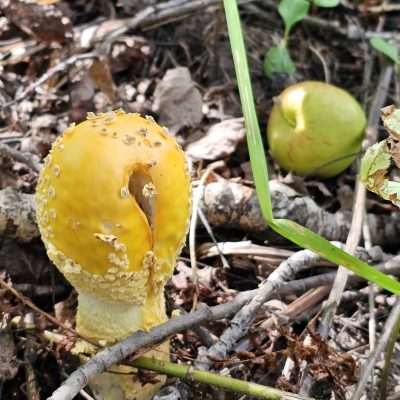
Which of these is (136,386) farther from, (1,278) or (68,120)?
(68,120)

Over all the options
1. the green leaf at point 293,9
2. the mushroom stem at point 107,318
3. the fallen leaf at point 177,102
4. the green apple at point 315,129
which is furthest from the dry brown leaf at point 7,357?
the green leaf at point 293,9

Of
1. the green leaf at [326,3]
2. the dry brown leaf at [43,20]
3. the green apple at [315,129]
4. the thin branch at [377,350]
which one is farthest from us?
the dry brown leaf at [43,20]

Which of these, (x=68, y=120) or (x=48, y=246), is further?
(x=68, y=120)

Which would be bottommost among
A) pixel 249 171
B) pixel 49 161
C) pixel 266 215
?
pixel 249 171

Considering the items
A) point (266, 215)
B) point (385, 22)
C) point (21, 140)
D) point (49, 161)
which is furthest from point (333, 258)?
point (385, 22)

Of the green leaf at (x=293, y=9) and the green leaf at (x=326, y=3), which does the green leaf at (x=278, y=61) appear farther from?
the green leaf at (x=326, y=3)

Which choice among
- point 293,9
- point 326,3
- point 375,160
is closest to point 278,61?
point 293,9
